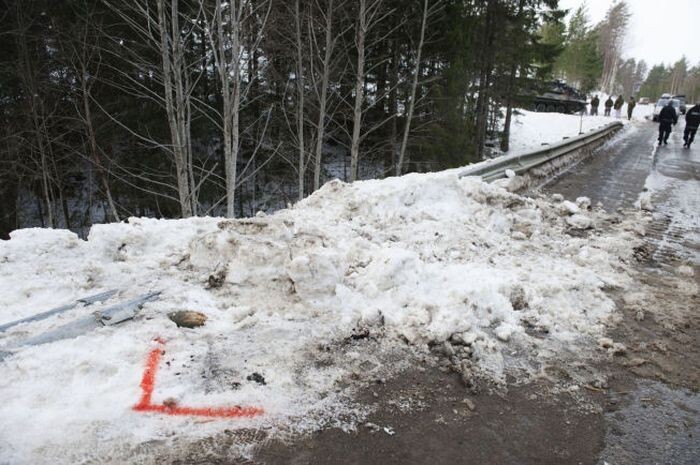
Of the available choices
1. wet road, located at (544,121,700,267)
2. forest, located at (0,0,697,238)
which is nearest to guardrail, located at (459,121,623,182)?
wet road, located at (544,121,700,267)

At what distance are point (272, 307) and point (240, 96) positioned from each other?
9.09m

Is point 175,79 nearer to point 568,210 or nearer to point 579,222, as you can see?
point 568,210

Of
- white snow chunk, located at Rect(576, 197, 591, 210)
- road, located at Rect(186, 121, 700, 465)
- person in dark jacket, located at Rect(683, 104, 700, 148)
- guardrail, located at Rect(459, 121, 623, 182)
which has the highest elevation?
person in dark jacket, located at Rect(683, 104, 700, 148)

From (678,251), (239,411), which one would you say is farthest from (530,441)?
(678,251)

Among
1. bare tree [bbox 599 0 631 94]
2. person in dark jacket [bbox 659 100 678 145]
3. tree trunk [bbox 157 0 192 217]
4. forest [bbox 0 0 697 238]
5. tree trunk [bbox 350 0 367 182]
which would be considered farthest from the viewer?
bare tree [bbox 599 0 631 94]

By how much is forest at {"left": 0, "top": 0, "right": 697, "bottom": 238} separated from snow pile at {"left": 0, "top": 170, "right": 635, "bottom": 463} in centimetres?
595

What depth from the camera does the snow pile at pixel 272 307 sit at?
7.87ft

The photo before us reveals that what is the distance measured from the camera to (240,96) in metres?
11.2

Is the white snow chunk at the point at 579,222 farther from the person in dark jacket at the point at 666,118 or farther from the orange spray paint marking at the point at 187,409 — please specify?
the person in dark jacket at the point at 666,118

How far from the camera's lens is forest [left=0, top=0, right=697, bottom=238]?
45.3ft

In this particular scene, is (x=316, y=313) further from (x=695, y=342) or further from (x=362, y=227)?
(x=695, y=342)

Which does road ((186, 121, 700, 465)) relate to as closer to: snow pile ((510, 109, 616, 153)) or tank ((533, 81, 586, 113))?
snow pile ((510, 109, 616, 153))

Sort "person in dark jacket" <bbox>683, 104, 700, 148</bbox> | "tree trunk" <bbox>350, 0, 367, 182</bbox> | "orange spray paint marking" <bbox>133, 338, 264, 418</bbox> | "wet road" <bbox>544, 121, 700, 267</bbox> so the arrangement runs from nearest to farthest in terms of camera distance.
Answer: "orange spray paint marking" <bbox>133, 338, 264, 418</bbox>
"wet road" <bbox>544, 121, 700, 267</bbox>
"tree trunk" <bbox>350, 0, 367, 182</bbox>
"person in dark jacket" <bbox>683, 104, 700, 148</bbox>

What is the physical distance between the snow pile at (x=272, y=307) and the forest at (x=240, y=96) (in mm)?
5954
